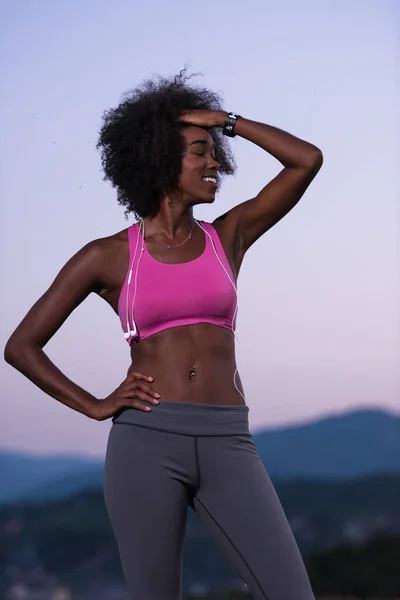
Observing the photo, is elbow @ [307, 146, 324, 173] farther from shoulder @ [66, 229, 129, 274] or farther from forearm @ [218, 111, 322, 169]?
shoulder @ [66, 229, 129, 274]

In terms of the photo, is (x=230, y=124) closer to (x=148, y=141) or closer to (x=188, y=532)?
(x=148, y=141)

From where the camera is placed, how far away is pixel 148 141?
8.52ft

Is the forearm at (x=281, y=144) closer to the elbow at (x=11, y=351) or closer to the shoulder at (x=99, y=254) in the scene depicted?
the shoulder at (x=99, y=254)

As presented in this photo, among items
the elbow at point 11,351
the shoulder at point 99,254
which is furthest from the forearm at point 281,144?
the elbow at point 11,351

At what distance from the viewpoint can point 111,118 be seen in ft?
8.87

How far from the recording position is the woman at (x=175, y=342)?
7.46 ft

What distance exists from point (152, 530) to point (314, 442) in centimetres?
364

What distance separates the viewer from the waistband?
7.55 feet

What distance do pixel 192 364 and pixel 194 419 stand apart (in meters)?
0.12

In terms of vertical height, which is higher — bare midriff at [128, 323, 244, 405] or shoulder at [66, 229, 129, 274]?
shoulder at [66, 229, 129, 274]

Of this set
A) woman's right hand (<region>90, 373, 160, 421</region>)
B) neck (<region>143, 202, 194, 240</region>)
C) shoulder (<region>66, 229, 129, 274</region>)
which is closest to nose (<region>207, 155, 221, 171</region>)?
neck (<region>143, 202, 194, 240</region>)

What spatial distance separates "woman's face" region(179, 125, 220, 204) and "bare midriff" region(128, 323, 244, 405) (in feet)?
1.06

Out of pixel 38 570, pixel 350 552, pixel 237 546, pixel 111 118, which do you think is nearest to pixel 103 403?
→ pixel 237 546

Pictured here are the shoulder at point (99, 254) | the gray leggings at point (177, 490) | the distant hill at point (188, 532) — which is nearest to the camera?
the gray leggings at point (177, 490)
